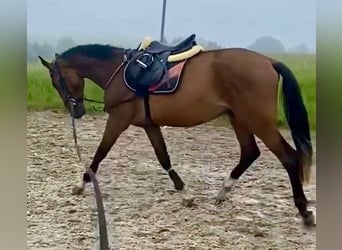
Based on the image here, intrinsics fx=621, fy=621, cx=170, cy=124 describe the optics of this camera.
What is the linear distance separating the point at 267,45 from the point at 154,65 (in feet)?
1.10

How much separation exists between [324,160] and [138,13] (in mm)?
692

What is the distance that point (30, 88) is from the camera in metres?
1.79

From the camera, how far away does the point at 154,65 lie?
183cm

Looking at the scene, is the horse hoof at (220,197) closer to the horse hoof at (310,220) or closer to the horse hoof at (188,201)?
the horse hoof at (188,201)

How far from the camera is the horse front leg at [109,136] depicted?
181cm

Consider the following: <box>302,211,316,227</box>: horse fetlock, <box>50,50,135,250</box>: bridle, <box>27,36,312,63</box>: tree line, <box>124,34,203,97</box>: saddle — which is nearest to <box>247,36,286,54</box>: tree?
<box>27,36,312,63</box>: tree line

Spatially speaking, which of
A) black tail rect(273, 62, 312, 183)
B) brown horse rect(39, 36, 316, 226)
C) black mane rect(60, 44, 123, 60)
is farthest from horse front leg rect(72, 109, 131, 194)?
black tail rect(273, 62, 312, 183)

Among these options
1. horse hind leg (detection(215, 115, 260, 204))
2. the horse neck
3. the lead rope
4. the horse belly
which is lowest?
the lead rope

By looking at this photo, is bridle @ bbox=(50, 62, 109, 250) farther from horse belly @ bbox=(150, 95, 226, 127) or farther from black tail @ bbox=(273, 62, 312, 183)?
black tail @ bbox=(273, 62, 312, 183)

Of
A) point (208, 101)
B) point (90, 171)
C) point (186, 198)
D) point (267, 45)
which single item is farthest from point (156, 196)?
point (267, 45)

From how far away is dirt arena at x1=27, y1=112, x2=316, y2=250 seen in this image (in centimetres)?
181

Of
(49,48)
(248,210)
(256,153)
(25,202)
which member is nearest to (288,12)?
(256,153)

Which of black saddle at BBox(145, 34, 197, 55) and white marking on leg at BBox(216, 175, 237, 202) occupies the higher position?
black saddle at BBox(145, 34, 197, 55)

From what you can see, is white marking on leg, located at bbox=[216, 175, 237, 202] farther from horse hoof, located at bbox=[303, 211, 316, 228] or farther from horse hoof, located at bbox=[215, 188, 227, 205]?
horse hoof, located at bbox=[303, 211, 316, 228]
